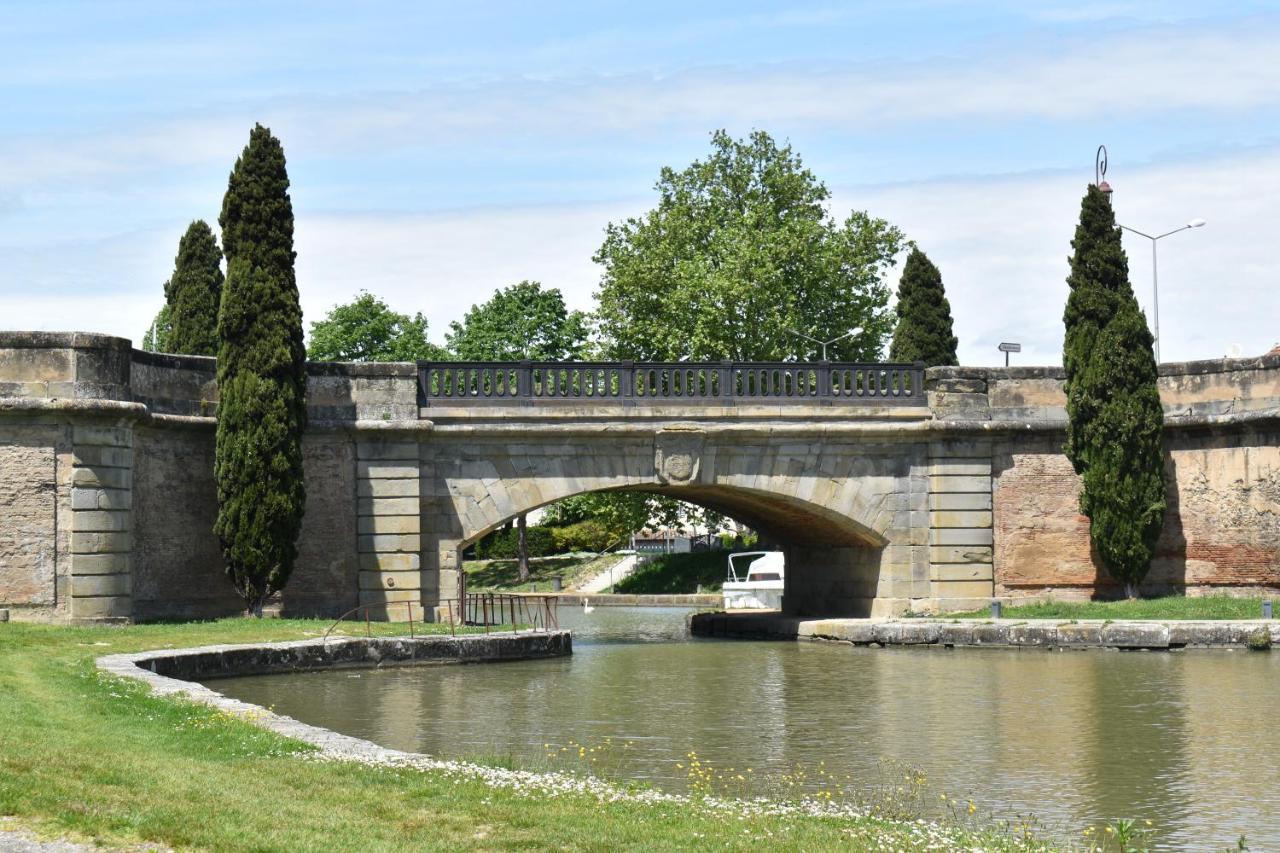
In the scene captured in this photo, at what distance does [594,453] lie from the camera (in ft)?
96.2

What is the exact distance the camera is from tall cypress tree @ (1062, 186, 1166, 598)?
29125mm

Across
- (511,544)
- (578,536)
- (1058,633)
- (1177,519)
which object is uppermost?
(1177,519)

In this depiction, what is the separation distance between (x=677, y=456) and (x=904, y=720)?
1182cm

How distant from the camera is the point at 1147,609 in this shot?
2803 cm

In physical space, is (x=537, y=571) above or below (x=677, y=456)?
below

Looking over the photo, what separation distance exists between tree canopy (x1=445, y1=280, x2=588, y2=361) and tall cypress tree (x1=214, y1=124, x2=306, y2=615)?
1451 inches

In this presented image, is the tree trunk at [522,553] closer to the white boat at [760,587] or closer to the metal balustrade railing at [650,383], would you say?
the white boat at [760,587]

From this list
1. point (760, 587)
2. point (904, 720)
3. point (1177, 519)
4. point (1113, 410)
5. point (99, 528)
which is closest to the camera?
point (904, 720)

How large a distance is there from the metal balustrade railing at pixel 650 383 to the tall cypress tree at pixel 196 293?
10947 mm

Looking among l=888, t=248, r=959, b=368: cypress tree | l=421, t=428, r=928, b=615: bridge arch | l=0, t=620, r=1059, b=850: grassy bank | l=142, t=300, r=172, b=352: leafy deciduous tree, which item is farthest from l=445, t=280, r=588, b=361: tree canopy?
l=0, t=620, r=1059, b=850: grassy bank

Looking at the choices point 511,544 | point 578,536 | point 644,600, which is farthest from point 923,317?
point 578,536

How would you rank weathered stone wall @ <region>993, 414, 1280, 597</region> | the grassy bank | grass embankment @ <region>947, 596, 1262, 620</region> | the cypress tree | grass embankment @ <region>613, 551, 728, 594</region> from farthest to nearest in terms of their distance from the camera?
grass embankment @ <region>613, 551, 728, 594</region>, the cypress tree, weathered stone wall @ <region>993, 414, 1280, 597</region>, grass embankment @ <region>947, 596, 1262, 620</region>, the grassy bank

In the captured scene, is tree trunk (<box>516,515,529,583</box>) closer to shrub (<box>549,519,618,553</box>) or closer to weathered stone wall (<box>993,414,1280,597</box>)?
shrub (<box>549,519,618,553</box>)

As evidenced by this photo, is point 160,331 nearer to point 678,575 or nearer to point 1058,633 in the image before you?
point 678,575
